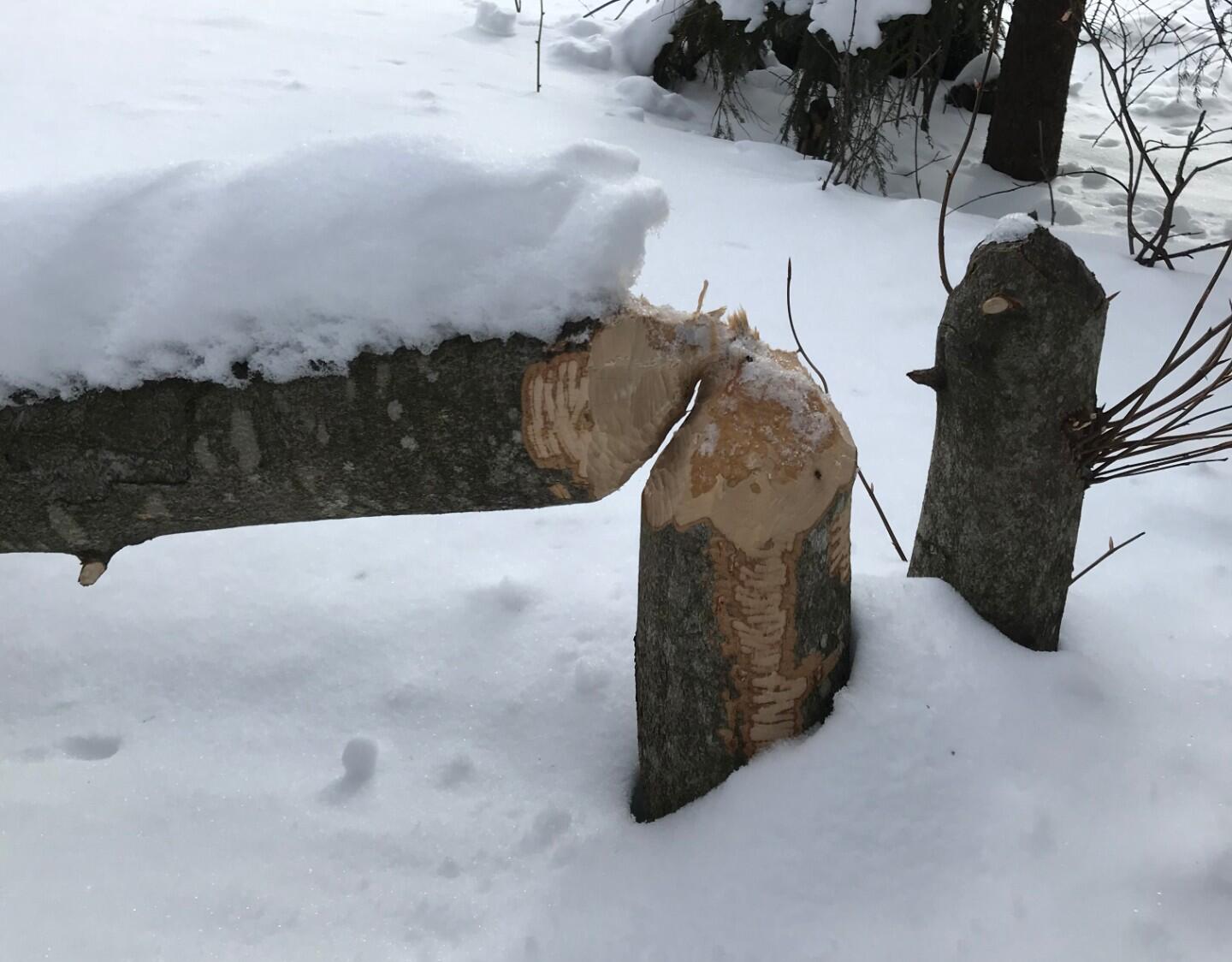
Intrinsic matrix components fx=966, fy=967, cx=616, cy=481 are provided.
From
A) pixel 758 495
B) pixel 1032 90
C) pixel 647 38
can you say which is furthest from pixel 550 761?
pixel 647 38

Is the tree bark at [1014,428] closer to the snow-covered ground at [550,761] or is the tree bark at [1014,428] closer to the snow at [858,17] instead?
the snow-covered ground at [550,761]

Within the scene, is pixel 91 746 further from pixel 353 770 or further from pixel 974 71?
pixel 974 71

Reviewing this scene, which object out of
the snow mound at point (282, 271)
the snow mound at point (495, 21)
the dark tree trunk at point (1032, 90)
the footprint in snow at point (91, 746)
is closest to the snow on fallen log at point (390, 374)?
the snow mound at point (282, 271)

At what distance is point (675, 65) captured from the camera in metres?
5.32

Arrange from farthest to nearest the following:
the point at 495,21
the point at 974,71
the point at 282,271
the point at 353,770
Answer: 1. the point at 495,21
2. the point at 974,71
3. the point at 353,770
4. the point at 282,271

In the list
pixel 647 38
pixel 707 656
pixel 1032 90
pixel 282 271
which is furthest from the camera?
pixel 647 38

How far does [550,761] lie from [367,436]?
0.65 metres

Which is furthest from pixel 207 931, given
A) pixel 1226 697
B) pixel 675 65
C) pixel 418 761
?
pixel 675 65

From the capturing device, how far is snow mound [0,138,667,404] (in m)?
1.09

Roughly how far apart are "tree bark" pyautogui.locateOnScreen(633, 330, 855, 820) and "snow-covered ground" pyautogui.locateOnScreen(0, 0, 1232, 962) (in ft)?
0.21

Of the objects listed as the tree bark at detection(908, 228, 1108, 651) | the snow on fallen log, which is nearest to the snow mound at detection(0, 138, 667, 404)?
the snow on fallen log

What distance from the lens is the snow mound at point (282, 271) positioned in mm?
1090

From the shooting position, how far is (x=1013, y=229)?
54.1 inches

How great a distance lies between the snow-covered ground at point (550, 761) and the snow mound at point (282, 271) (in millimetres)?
64
